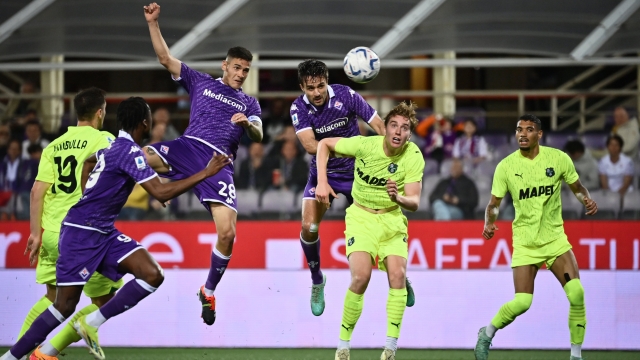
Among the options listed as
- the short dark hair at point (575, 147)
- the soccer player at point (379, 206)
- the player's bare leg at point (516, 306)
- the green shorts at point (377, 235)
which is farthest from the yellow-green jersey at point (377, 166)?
the short dark hair at point (575, 147)

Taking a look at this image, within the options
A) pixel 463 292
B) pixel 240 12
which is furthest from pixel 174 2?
pixel 463 292

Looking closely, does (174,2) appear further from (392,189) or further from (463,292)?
(392,189)

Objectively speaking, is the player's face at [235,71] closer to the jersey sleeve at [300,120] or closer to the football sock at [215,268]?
the jersey sleeve at [300,120]

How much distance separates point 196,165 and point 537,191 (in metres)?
3.03

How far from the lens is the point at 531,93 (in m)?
14.5

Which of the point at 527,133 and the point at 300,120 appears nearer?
the point at 527,133

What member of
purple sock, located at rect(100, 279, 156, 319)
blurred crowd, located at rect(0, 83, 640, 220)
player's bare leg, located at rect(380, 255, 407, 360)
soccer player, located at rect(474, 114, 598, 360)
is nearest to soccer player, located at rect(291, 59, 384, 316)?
player's bare leg, located at rect(380, 255, 407, 360)

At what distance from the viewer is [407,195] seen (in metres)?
7.44

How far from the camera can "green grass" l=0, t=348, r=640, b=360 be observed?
9148mm

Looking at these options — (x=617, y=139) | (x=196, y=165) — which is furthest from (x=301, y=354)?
(x=617, y=139)

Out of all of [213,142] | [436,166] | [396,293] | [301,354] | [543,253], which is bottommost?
[301,354]

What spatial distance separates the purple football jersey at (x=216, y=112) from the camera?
818cm

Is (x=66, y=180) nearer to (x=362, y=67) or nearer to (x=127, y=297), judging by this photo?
(x=127, y=297)

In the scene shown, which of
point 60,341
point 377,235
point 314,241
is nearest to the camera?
point 60,341
